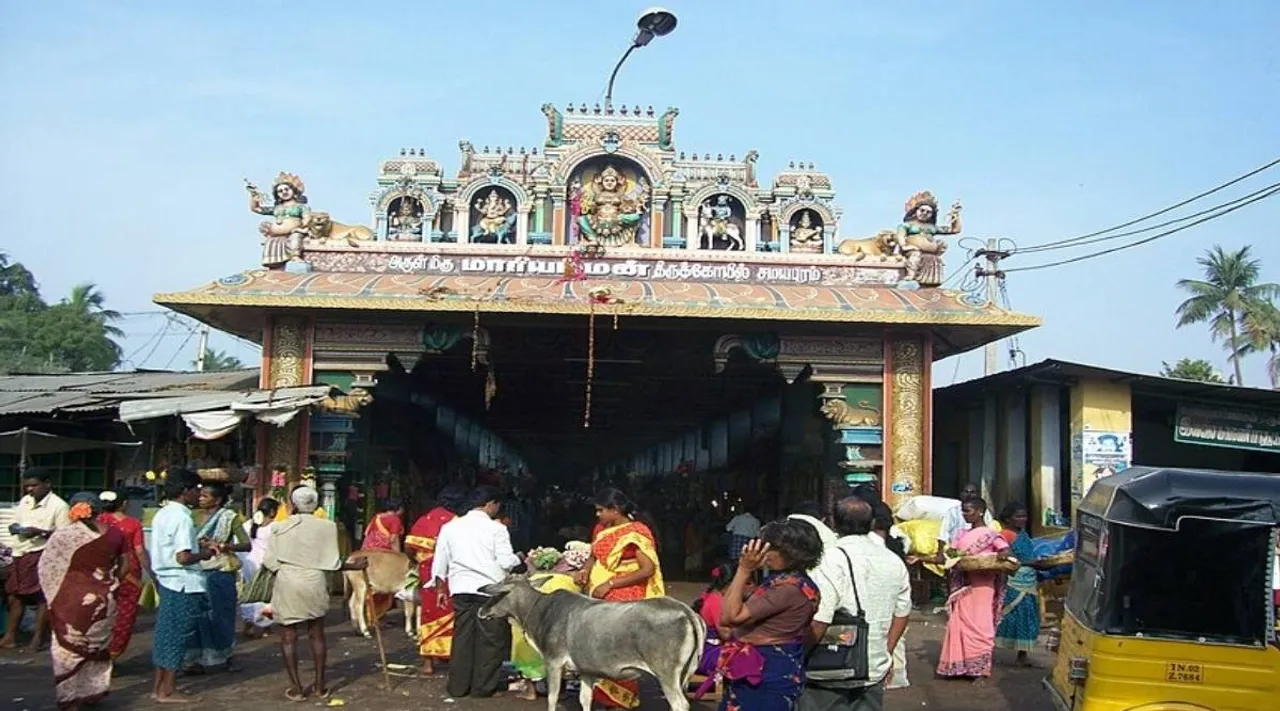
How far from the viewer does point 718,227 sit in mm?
15664

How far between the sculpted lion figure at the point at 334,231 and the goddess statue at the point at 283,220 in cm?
10

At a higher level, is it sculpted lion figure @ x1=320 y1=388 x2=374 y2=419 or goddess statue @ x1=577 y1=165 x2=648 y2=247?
goddess statue @ x1=577 y1=165 x2=648 y2=247

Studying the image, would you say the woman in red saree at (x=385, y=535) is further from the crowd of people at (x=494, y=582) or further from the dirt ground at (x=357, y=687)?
the crowd of people at (x=494, y=582)

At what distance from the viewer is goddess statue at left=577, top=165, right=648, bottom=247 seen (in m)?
15.5

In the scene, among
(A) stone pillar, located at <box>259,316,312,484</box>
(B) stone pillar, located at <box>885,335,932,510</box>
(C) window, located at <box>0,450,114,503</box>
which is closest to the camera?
(A) stone pillar, located at <box>259,316,312,484</box>

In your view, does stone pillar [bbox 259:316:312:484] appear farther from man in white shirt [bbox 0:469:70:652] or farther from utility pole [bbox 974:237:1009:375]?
utility pole [bbox 974:237:1009:375]

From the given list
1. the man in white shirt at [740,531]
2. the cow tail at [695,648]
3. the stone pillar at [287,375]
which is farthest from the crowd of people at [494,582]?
the man in white shirt at [740,531]

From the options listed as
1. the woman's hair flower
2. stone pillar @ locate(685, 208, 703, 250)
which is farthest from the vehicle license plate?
stone pillar @ locate(685, 208, 703, 250)

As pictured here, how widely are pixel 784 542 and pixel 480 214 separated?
11.8 meters

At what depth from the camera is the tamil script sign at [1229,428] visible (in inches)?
570

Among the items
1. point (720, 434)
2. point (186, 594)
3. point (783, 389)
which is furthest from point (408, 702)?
point (720, 434)

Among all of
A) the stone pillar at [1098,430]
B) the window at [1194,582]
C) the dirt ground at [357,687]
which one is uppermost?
the stone pillar at [1098,430]

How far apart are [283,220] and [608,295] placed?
4.49 meters

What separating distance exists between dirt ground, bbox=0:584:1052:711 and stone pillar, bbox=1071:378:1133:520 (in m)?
3.65
